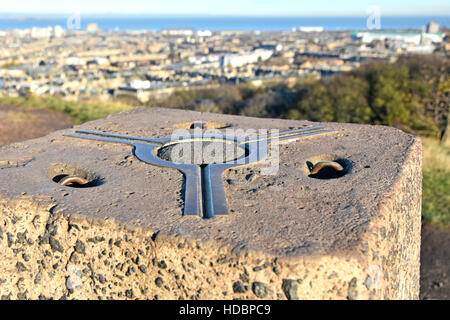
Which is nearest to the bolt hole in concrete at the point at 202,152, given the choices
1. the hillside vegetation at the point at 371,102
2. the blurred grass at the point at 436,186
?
the blurred grass at the point at 436,186

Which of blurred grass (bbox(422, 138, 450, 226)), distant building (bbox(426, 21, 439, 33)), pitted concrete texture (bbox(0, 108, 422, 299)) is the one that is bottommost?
blurred grass (bbox(422, 138, 450, 226))

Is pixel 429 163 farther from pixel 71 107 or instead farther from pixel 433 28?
pixel 433 28

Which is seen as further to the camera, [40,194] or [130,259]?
[40,194]

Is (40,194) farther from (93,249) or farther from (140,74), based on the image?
(140,74)

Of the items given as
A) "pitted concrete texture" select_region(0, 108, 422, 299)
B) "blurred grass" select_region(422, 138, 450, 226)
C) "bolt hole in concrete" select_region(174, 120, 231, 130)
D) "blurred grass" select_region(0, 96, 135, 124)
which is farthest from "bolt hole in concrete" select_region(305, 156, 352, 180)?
"blurred grass" select_region(0, 96, 135, 124)

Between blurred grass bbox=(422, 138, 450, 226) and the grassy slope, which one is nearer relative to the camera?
blurred grass bbox=(422, 138, 450, 226)

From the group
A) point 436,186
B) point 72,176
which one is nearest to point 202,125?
point 72,176

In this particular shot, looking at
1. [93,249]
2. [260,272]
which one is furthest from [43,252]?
[260,272]

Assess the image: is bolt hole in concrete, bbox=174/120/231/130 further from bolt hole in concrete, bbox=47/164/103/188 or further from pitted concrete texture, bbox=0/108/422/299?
bolt hole in concrete, bbox=47/164/103/188
